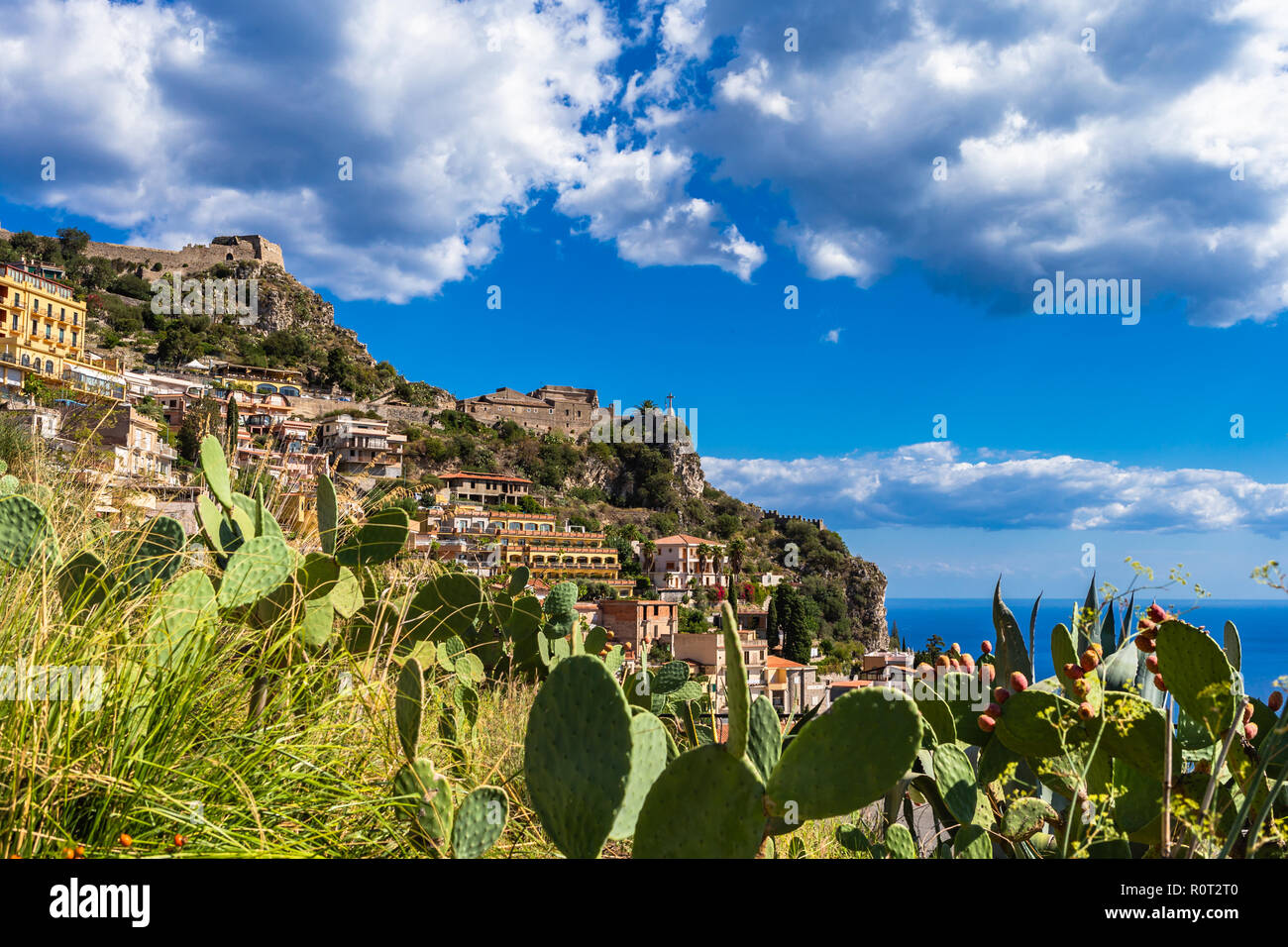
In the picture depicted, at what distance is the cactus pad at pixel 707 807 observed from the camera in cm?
90

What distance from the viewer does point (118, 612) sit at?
1.52 m

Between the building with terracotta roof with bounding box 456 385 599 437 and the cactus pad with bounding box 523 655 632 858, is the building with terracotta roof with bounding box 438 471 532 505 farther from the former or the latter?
the cactus pad with bounding box 523 655 632 858

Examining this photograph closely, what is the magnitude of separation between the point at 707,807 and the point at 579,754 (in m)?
0.17

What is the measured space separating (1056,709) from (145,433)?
60.6 feet

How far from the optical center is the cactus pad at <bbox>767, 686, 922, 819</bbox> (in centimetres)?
92

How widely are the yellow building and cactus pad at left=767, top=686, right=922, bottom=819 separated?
32.4m

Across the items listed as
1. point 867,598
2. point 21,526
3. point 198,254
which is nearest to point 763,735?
point 21,526

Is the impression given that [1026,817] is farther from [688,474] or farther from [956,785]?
[688,474]

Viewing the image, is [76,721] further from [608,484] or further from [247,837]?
[608,484]

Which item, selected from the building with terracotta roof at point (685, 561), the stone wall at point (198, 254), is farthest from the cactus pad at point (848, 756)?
the stone wall at point (198, 254)
